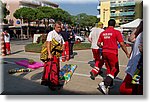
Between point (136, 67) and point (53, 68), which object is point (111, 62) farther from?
point (53, 68)

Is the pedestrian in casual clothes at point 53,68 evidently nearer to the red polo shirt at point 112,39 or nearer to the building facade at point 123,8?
the red polo shirt at point 112,39

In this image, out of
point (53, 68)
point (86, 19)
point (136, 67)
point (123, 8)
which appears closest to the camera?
point (136, 67)

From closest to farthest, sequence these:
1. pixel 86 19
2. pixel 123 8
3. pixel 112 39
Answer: pixel 112 39 < pixel 123 8 < pixel 86 19

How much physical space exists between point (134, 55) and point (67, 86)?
1.86 metres

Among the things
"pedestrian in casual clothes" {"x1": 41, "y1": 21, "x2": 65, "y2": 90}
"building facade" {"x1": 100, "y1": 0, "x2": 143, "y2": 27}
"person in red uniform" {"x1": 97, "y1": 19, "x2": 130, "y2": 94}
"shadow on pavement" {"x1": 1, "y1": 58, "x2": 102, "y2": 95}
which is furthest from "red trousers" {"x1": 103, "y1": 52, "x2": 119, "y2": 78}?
"pedestrian in casual clothes" {"x1": 41, "y1": 21, "x2": 65, "y2": 90}

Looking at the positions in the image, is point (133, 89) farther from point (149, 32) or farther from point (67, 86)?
point (67, 86)

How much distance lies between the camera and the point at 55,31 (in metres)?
4.62

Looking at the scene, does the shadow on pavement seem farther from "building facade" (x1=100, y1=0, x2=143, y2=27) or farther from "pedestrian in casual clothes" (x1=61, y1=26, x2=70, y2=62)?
"pedestrian in casual clothes" (x1=61, y1=26, x2=70, y2=62)

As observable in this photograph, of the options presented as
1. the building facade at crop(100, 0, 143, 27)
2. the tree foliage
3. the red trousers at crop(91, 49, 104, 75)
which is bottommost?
the red trousers at crop(91, 49, 104, 75)

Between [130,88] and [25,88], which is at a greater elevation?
[130,88]

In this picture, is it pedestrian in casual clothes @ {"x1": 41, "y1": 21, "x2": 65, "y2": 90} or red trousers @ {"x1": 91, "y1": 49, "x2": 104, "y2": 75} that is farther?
red trousers @ {"x1": 91, "y1": 49, "x2": 104, "y2": 75}

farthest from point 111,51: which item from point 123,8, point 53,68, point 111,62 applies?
point 123,8

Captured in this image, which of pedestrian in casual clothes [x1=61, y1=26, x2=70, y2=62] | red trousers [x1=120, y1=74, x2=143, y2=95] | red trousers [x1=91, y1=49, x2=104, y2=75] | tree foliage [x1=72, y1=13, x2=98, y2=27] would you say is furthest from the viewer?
tree foliage [x1=72, y1=13, x2=98, y2=27]

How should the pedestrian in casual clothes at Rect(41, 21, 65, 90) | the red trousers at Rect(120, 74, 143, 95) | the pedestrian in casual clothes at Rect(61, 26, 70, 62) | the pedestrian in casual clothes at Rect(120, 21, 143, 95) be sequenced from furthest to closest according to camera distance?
the pedestrian in casual clothes at Rect(61, 26, 70, 62) → the pedestrian in casual clothes at Rect(41, 21, 65, 90) → the red trousers at Rect(120, 74, 143, 95) → the pedestrian in casual clothes at Rect(120, 21, 143, 95)
